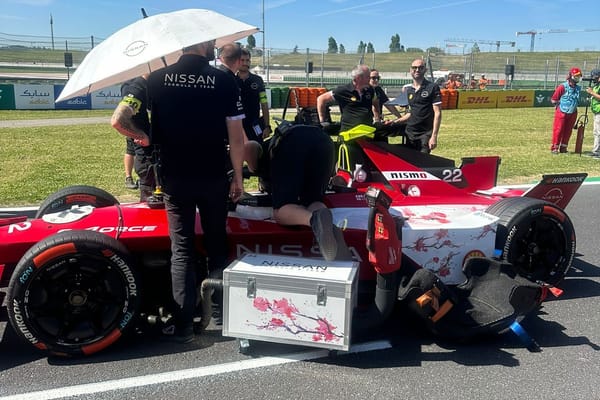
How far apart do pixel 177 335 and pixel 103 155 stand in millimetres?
8343

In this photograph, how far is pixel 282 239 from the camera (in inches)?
139

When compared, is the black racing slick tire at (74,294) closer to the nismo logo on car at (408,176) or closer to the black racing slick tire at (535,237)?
the nismo logo on car at (408,176)

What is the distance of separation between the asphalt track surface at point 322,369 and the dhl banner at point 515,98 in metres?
25.2

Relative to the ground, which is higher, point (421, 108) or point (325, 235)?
point (421, 108)

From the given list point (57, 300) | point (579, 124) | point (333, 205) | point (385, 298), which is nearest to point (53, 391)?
point (57, 300)

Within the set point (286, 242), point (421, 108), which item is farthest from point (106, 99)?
point (286, 242)

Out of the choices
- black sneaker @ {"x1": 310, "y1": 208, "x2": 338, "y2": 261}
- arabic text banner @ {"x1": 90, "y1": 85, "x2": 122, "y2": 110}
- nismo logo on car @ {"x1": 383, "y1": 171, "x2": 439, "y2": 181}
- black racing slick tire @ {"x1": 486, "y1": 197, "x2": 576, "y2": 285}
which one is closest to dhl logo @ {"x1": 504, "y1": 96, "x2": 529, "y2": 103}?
arabic text banner @ {"x1": 90, "y1": 85, "x2": 122, "y2": 110}

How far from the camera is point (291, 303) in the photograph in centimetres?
302

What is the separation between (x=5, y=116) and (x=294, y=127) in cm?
1764

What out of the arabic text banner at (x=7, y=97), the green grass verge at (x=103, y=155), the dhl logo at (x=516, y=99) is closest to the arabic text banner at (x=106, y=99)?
the arabic text banner at (x=7, y=97)

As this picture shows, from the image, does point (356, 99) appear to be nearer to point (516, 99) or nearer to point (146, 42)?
point (146, 42)

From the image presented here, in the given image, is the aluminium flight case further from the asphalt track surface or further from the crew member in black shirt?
the crew member in black shirt

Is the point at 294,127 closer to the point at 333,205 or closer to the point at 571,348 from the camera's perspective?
the point at 333,205

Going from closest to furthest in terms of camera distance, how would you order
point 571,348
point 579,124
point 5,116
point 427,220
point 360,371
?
point 360,371, point 571,348, point 427,220, point 579,124, point 5,116
